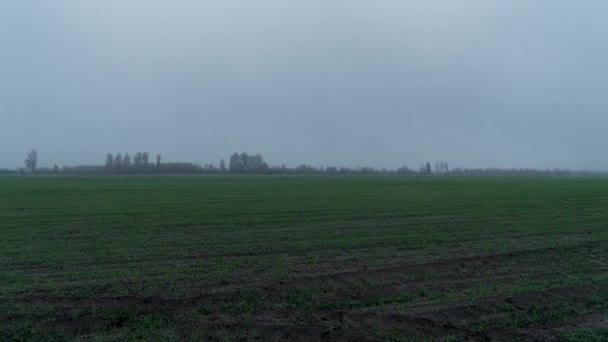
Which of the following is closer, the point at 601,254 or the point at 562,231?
the point at 601,254

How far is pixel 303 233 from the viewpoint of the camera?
14.9m

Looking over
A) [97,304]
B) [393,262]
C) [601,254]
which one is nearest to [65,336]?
[97,304]

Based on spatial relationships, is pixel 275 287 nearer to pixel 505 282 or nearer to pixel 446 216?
pixel 505 282

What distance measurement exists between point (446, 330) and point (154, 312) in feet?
14.6

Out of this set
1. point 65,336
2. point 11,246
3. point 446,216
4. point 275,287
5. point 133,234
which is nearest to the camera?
point 65,336

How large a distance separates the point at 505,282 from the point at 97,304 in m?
7.54

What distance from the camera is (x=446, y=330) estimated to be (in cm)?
626

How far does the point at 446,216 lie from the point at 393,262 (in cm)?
1051

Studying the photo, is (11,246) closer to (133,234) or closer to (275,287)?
(133,234)

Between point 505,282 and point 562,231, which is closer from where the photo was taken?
point 505,282

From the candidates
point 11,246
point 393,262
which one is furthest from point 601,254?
point 11,246

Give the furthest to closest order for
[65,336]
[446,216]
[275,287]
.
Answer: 1. [446,216]
2. [275,287]
3. [65,336]

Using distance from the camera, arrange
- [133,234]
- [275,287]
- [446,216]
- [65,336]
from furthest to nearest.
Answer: [446,216] → [133,234] → [275,287] → [65,336]

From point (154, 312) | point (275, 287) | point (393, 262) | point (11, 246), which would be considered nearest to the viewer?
point (154, 312)
